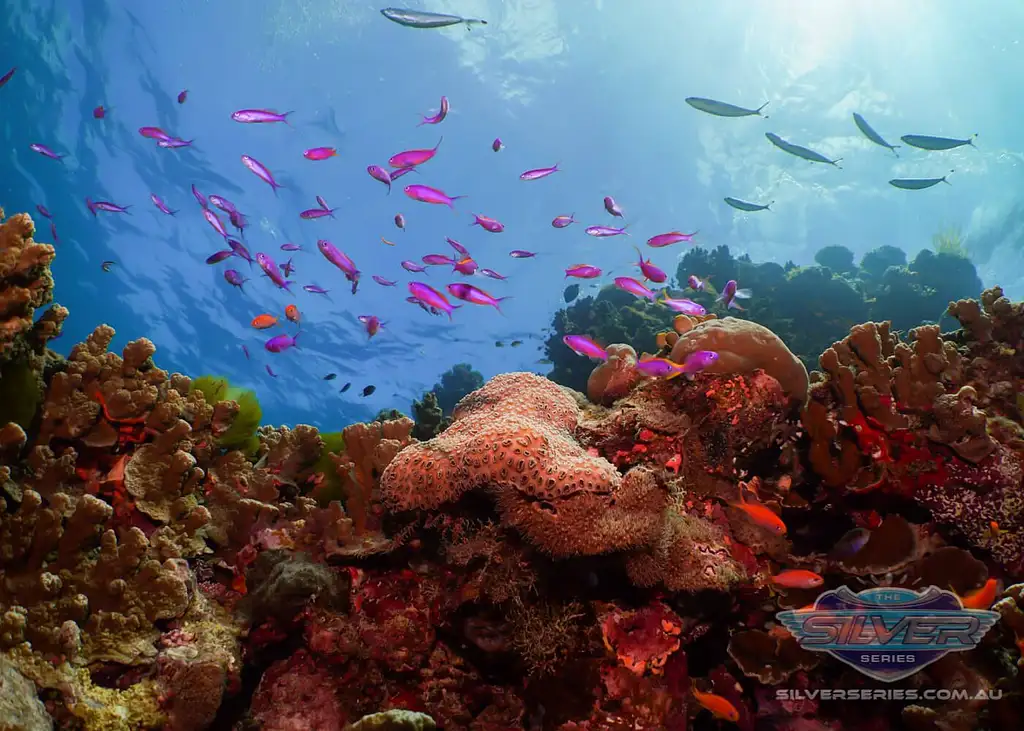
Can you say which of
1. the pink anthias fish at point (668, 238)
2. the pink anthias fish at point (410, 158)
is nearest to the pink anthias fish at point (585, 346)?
the pink anthias fish at point (668, 238)

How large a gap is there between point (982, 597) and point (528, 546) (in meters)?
2.56

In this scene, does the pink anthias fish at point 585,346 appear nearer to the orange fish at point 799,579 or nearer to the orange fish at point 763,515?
the orange fish at point 763,515

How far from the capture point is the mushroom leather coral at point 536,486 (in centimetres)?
267

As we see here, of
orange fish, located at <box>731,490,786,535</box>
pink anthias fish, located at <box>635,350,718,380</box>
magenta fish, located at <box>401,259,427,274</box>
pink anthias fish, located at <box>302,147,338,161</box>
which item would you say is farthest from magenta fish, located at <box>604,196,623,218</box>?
orange fish, located at <box>731,490,786,535</box>

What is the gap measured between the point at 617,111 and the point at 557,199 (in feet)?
19.2

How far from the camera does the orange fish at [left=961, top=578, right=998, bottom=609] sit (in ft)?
8.46

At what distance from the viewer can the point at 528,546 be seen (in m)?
3.02

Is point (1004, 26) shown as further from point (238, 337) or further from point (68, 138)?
point (238, 337)

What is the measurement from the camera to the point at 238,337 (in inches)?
1533

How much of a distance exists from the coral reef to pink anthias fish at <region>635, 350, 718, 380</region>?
115 mm

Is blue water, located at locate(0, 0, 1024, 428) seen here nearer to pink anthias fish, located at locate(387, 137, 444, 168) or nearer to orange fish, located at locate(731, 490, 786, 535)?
pink anthias fish, located at locate(387, 137, 444, 168)

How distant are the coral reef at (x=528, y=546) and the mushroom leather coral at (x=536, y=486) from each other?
16 millimetres

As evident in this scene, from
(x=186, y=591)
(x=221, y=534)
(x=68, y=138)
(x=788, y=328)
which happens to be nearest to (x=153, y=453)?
(x=221, y=534)

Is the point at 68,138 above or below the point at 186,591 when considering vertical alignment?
above
